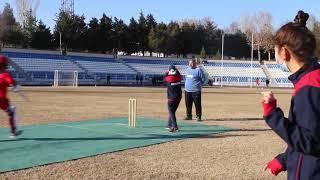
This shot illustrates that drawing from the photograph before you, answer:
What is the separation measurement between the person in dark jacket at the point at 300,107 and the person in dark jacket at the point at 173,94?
11.1 meters

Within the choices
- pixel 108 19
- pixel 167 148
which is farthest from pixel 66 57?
pixel 167 148

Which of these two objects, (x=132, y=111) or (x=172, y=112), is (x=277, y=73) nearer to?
(x=132, y=111)

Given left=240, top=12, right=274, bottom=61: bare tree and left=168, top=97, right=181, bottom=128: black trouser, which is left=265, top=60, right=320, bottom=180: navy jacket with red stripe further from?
left=240, top=12, right=274, bottom=61: bare tree

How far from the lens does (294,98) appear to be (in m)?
3.44

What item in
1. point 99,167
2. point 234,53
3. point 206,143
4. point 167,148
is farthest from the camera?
point 234,53

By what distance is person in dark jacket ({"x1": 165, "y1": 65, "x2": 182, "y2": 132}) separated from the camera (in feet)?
48.1

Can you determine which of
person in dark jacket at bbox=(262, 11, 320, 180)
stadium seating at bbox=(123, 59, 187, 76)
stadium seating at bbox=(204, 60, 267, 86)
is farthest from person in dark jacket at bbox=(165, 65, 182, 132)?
stadium seating at bbox=(204, 60, 267, 86)

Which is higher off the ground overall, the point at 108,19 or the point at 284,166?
the point at 108,19

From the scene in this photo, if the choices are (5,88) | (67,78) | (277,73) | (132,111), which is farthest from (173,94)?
(277,73)

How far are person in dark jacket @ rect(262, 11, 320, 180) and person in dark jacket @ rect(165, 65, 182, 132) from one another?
11.1m

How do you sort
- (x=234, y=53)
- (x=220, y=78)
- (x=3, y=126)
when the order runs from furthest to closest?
(x=234, y=53), (x=220, y=78), (x=3, y=126)

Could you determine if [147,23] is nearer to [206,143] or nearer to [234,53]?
[234,53]

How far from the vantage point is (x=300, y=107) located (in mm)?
3342

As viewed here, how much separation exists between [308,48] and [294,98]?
33cm
